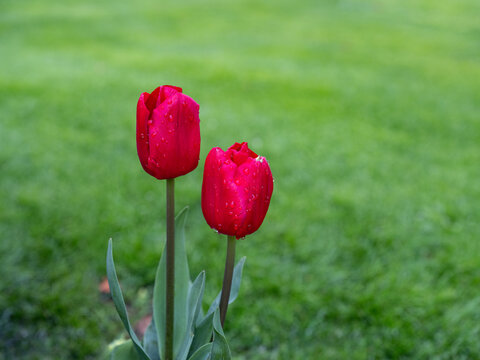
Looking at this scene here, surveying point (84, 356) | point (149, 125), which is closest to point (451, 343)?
point (84, 356)

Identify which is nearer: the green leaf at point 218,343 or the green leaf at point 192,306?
the green leaf at point 218,343

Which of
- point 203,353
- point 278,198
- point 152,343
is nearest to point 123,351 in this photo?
point 152,343

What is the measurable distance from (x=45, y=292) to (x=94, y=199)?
3.06ft

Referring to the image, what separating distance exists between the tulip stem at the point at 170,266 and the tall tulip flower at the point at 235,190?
10 centimetres

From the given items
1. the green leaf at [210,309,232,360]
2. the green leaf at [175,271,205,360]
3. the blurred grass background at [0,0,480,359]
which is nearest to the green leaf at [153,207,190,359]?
the green leaf at [175,271,205,360]

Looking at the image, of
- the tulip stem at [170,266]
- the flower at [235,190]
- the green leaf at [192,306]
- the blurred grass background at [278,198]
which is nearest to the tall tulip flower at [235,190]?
the flower at [235,190]

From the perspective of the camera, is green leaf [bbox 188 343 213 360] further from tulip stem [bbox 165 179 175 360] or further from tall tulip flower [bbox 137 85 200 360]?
tall tulip flower [bbox 137 85 200 360]

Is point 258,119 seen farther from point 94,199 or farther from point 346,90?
point 94,199

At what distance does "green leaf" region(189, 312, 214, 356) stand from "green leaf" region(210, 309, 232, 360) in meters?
0.15

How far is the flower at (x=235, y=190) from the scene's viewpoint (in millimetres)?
1018

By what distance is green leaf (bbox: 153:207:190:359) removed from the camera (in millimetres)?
1392

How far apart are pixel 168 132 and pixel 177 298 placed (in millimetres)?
599

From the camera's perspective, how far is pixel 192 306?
1395 mm

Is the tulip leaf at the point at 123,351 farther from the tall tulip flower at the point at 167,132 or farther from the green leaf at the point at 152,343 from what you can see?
the tall tulip flower at the point at 167,132
